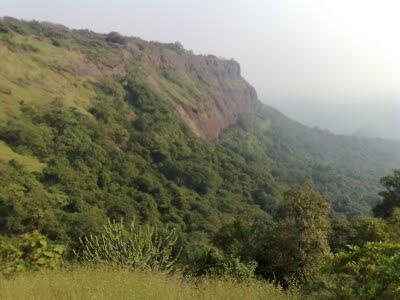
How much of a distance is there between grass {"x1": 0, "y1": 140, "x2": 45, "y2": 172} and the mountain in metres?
0.24

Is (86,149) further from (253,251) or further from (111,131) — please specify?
(253,251)

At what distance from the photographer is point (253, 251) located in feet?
62.8

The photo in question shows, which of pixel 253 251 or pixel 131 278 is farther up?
pixel 131 278

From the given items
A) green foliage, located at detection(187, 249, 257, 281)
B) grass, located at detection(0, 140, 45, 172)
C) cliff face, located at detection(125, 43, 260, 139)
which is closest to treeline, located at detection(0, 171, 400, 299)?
green foliage, located at detection(187, 249, 257, 281)

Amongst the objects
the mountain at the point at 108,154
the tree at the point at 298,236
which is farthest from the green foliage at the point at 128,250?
the mountain at the point at 108,154

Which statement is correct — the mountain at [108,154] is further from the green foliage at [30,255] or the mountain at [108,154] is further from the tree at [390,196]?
the green foliage at [30,255]

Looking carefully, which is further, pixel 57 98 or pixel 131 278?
pixel 57 98

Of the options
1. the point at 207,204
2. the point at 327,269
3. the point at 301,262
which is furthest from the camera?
the point at 207,204

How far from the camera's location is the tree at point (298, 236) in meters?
16.7

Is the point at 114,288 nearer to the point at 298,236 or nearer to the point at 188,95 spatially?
the point at 298,236

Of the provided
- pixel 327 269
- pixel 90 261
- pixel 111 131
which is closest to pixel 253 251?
pixel 90 261

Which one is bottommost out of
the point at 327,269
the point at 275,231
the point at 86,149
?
the point at 86,149

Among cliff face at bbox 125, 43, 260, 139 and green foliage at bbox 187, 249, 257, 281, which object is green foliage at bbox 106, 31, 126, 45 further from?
green foliage at bbox 187, 249, 257, 281

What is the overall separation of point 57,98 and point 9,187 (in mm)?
41027
